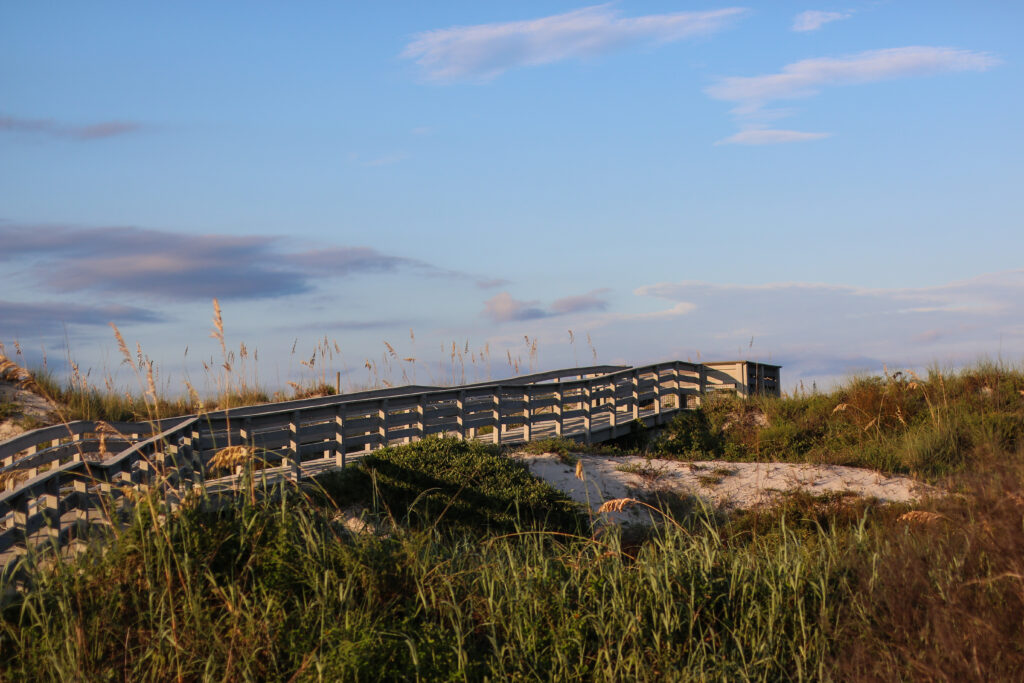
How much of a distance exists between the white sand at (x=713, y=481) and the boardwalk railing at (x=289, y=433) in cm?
190

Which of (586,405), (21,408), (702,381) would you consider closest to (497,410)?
(586,405)

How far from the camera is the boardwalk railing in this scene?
7.08 meters

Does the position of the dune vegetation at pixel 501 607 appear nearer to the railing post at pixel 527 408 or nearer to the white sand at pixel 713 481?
the white sand at pixel 713 481

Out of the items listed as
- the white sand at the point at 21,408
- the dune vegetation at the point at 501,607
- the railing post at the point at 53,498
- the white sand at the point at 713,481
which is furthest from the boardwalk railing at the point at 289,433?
the white sand at the point at 713,481

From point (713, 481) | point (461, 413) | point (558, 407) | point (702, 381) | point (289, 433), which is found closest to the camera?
point (289, 433)

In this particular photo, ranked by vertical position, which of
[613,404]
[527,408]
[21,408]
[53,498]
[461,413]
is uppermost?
[21,408]

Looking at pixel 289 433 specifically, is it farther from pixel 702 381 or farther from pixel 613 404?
pixel 702 381

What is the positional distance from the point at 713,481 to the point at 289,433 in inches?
263

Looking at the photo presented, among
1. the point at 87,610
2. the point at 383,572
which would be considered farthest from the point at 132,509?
the point at 383,572

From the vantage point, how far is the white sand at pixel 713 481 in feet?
44.2

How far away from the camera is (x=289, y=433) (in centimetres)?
1293

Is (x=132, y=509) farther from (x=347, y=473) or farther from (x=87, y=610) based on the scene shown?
(x=347, y=473)

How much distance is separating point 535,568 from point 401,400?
851cm

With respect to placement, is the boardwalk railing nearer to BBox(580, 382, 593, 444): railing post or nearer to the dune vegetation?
BBox(580, 382, 593, 444): railing post
